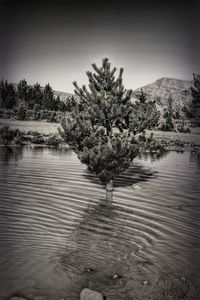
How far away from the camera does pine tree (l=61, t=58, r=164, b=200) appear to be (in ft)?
37.4

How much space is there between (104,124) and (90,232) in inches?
169

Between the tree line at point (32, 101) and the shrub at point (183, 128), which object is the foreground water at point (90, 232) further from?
the shrub at point (183, 128)

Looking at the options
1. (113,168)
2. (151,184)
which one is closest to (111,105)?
(113,168)

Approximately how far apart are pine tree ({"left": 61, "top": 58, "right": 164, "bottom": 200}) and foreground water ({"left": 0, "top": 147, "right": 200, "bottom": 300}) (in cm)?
139

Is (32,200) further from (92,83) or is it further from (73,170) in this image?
(73,170)

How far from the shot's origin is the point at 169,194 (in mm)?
13477

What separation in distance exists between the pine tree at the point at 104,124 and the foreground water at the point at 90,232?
1391 millimetres

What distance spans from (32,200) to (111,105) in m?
3.92

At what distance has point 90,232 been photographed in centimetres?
Answer: 905

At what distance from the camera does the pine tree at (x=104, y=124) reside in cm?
1141

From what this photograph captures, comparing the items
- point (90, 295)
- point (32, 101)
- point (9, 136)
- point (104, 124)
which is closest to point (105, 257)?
point (90, 295)

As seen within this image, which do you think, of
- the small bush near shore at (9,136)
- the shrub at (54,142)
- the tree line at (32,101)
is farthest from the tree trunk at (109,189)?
the tree line at (32,101)

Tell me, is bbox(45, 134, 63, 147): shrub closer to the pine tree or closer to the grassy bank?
the grassy bank

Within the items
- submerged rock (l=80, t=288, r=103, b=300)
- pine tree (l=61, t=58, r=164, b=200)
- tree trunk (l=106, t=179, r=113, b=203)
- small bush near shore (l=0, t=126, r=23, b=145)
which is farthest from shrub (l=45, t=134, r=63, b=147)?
submerged rock (l=80, t=288, r=103, b=300)
